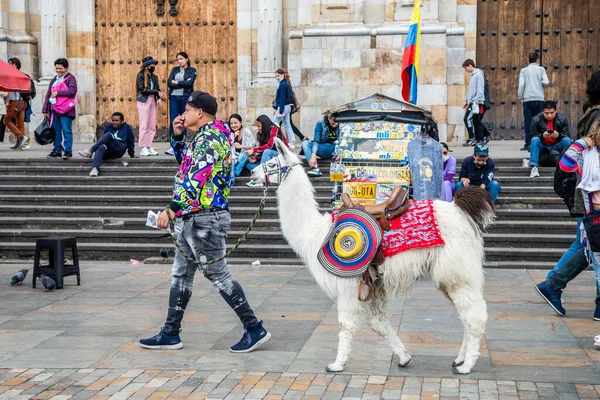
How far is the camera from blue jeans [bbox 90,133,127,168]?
14.6 m

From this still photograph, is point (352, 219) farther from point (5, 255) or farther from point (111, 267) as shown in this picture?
point (5, 255)

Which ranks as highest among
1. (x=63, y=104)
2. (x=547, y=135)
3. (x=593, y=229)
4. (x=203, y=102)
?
(x=63, y=104)

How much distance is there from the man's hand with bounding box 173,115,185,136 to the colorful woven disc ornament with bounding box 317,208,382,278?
158 cm

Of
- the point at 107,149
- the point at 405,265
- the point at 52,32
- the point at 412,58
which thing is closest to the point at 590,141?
the point at 405,265

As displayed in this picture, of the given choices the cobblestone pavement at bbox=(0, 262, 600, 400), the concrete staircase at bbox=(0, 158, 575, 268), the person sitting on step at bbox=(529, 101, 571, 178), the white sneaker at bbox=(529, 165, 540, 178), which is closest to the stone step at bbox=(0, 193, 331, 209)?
the concrete staircase at bbox=(0, 158, 575, 268)

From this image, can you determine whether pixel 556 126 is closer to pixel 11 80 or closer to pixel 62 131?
pixel 11 80

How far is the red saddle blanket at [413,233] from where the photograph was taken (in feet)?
20.3

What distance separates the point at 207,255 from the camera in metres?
6.87

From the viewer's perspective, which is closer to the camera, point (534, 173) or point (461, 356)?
point (461, 356)

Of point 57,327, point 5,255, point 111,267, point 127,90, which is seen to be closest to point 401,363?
point 57,327

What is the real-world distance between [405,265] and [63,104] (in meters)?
10.7

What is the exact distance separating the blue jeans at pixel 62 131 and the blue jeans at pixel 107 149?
2.68 feet

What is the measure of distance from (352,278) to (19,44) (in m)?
15.8

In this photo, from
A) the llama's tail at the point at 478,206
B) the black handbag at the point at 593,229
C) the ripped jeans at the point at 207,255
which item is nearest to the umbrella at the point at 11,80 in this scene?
the ripped jeans at the point at 207,255
